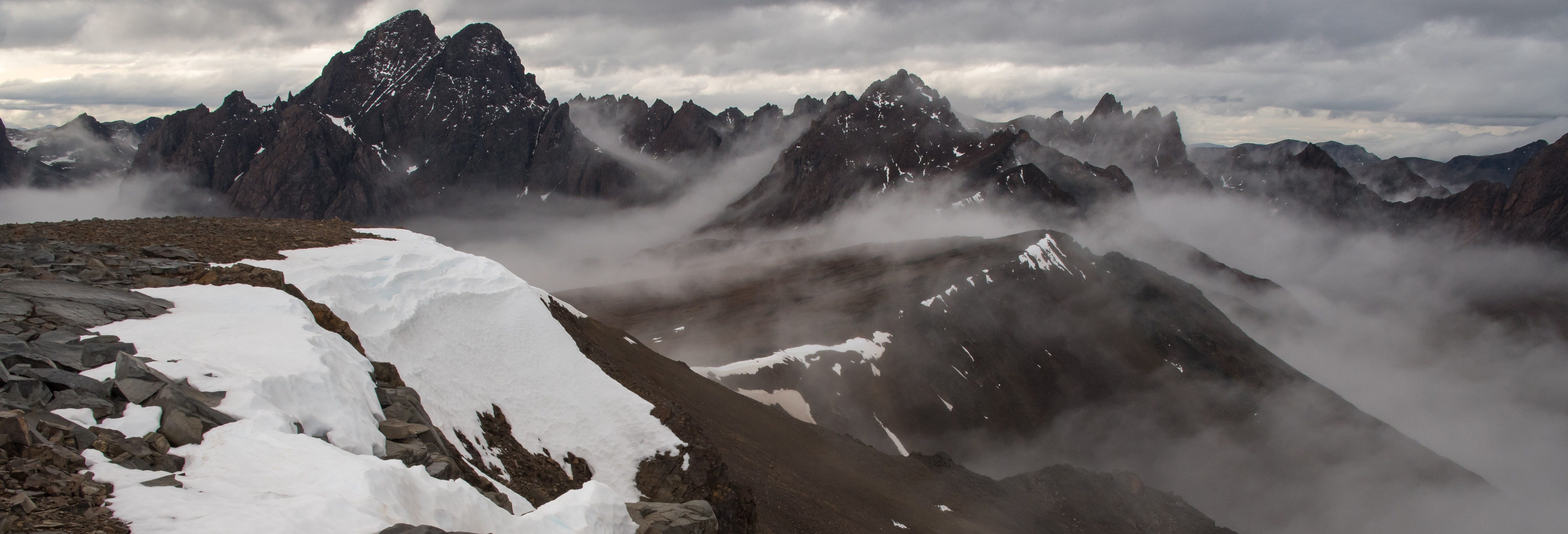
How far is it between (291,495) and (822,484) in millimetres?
40249

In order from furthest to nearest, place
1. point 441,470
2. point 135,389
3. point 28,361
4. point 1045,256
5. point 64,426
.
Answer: point 1045,256, point 441,470, point 28,361, point 135,389, point 64,426

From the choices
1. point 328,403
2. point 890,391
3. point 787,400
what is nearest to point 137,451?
point 328,403

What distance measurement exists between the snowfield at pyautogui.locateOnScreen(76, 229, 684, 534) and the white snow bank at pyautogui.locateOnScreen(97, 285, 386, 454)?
5cm

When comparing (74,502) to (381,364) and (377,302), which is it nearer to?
(381,364)

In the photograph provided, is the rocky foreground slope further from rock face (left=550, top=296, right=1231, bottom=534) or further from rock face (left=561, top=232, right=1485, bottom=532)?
rock face (left=561, top=232, right=1485, bottom=532)

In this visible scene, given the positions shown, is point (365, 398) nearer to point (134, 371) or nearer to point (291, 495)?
point (134, 371)

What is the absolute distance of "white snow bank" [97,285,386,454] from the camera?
1533 cm

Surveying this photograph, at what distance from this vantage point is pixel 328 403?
53.7 ft

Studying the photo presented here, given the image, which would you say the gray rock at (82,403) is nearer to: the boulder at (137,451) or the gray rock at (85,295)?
the boulder at (137,451)

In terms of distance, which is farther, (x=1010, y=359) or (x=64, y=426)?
(x=1010, y=359)

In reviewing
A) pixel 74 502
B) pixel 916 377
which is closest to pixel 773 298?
pixel 916 377

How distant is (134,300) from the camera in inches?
751

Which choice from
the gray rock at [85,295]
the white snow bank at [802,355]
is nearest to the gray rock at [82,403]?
the gray rock at [85,295]

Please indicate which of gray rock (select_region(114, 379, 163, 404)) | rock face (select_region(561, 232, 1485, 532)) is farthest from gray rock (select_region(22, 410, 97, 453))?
rock face (select_region(561, 232, 1485, 532))
